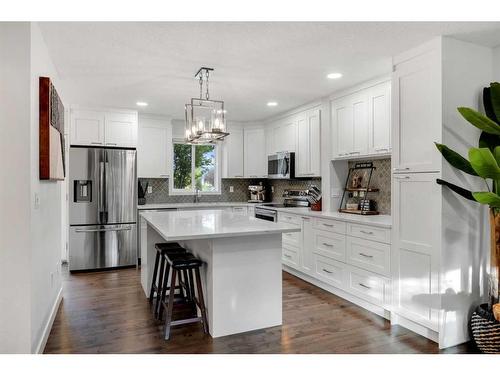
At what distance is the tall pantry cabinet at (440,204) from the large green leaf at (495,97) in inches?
7.7

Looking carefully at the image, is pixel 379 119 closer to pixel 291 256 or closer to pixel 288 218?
pixel 288 218

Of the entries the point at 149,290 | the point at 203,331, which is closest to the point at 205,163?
the point at 149,290

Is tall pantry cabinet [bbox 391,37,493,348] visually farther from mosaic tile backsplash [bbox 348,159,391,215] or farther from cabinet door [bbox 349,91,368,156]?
mosaic tile backsplash [bbox 348,159,391,215]

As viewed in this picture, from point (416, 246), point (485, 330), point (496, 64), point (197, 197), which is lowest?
point (485, 330)

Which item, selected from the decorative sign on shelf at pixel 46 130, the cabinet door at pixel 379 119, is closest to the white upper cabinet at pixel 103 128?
the decorative sign on shelf at pixel 46 130

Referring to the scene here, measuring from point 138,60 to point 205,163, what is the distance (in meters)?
3.53

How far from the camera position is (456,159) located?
2.61 metres

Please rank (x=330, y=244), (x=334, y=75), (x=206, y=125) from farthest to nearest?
(x=330, y=244), (x=334, y=75), (x=206, y=125)

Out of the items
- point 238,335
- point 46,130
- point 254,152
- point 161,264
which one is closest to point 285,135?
point 254,152

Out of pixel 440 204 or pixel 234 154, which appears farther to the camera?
pixel 234 154

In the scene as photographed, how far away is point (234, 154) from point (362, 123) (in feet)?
9.54

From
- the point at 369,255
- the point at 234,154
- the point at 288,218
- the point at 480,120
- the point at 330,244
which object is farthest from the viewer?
the point at 234,154

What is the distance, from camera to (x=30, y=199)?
232 cm
